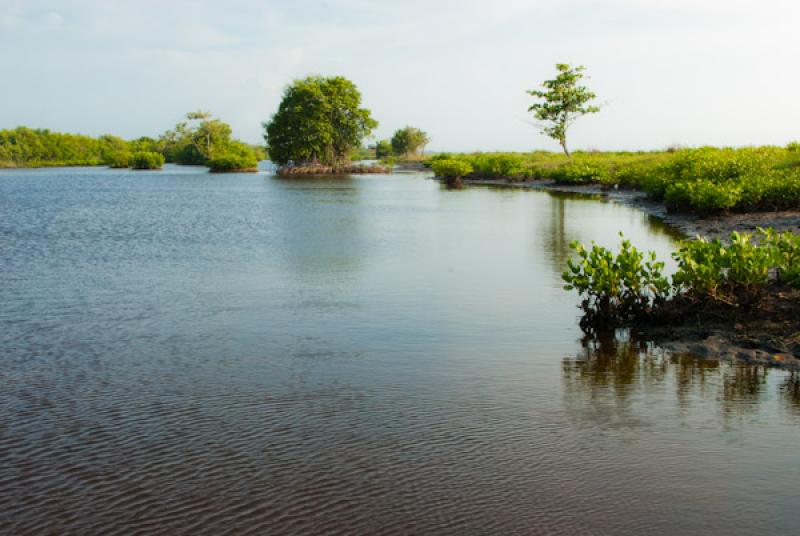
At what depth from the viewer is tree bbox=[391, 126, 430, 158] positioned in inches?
4947

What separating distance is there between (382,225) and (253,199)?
1647cm

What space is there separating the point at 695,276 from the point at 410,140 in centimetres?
11912

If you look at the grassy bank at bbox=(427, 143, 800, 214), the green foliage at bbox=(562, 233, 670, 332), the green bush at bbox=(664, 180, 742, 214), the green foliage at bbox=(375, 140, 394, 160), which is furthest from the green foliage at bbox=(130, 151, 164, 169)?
the green foliage at bbox=(562, 233, 670, 332)

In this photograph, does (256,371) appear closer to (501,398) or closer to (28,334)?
(501,398)

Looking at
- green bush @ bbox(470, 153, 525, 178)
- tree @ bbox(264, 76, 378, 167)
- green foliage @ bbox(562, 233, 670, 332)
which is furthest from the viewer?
tree @ bbox(264, 76, 378, 167)

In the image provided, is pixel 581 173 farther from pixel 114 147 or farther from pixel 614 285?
pixel 114 147

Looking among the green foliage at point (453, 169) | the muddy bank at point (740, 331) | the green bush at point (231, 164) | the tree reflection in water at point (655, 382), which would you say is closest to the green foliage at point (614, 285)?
the muddy bank at point (740, 331)

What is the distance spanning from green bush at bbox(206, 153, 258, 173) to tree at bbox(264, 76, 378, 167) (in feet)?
38.2

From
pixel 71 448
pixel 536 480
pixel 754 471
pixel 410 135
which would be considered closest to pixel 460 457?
pixel 536 480

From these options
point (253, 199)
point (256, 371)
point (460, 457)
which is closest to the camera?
point (460, 457)

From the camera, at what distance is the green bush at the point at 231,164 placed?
301 feet

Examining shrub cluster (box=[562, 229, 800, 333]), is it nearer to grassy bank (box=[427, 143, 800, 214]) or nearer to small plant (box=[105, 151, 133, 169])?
grassy bank (box=[427, 143, 800, 214])

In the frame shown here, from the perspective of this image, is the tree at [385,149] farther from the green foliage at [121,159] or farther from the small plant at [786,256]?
the small plant at [786,256]

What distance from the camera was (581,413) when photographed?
6609 mm
